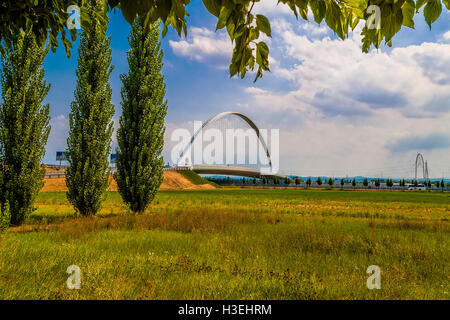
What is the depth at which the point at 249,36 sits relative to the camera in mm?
2361

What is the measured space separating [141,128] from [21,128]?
560 centimetres

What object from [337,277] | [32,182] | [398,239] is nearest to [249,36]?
[337,277]

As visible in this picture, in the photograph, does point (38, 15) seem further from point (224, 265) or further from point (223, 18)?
point (224, 265)

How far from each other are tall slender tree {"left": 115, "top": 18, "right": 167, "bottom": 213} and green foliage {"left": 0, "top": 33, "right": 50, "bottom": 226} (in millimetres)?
4016

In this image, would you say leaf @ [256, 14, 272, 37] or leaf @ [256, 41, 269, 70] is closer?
leaf @ [256, 14, 272, 37]

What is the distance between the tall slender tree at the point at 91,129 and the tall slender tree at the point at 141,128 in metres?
1.04

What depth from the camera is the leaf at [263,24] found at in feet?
6.53

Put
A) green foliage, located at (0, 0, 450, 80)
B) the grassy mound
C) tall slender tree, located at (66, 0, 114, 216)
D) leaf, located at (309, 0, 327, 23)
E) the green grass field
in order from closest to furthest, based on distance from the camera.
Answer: green foliage, located at (0, 0, 450, 80) → leaf, located at (309, 0, 327, 23) → the green grass field → tall slender tree, located at (66, 0, 114, 216) → the grassy mound

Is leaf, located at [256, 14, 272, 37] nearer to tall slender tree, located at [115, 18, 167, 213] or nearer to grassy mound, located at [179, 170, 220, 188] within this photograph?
tall slender tree, located at [115, 18, 167, 213]

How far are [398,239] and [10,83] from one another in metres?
17.6

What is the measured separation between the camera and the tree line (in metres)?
12.1

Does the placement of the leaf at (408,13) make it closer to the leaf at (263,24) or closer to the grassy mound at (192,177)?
the leaf at (263,24)

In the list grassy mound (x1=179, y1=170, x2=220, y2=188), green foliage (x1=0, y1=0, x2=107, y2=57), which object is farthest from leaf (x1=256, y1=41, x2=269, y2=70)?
grassy mound (x1=179, y1=170, x2=220, y2=188)

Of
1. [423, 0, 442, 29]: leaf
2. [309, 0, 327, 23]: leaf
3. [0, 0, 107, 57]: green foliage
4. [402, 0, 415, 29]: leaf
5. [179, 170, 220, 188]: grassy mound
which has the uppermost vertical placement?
[0, 0, 107, 57]: green foliage
